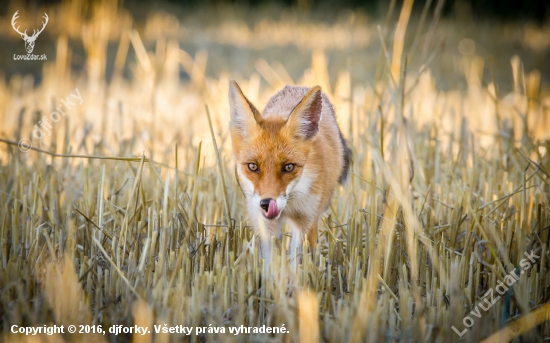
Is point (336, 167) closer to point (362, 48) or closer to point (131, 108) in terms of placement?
point (131, 108)

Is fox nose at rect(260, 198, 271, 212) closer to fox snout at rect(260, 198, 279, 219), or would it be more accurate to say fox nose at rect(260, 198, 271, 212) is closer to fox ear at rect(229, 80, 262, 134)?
fox snout at rect(260, 198, 279, 219)

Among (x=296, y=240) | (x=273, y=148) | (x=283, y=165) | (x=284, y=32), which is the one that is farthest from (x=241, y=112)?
(x=284, y=32)

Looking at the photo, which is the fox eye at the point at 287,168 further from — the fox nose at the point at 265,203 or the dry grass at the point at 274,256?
the dry grass at the point at 274,256

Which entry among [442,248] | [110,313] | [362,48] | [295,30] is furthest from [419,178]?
[295,30]

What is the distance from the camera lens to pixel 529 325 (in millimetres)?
2287

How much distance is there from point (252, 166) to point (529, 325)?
1855 millimetres

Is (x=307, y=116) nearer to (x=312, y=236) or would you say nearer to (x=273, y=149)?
(x=273, y=149)

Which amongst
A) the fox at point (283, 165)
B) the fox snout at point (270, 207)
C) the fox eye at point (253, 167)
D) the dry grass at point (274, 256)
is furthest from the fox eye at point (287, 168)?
the dry grass at point (274, 256)

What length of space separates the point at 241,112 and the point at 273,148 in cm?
37

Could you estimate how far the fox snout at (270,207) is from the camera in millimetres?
3039

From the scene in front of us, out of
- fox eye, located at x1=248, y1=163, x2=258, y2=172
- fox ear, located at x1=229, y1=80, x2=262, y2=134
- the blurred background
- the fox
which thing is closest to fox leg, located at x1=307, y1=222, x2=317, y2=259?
the fox

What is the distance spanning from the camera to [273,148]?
331cm

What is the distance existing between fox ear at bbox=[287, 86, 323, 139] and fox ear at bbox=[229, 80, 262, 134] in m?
0.25

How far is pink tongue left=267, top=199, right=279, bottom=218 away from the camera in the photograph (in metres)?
3.04
